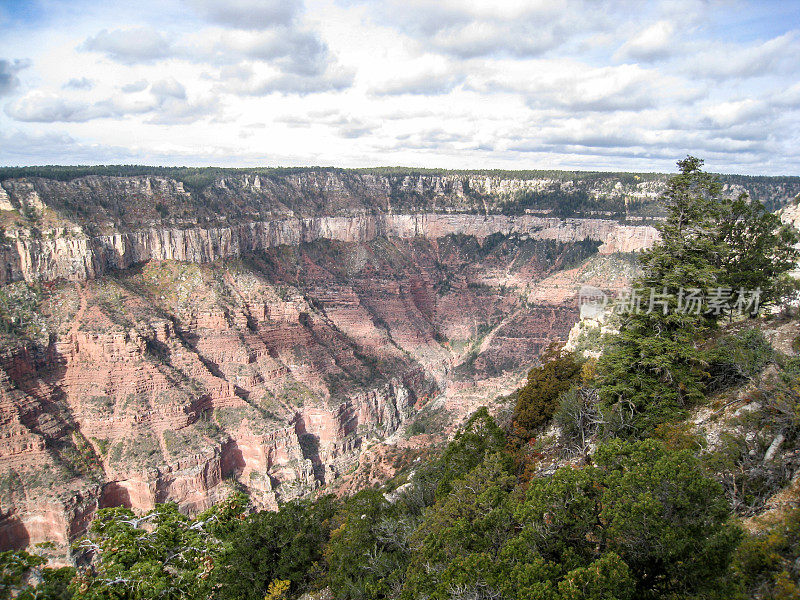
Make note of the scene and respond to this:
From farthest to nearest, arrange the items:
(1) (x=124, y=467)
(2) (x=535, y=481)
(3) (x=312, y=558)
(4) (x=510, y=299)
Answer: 1. (4) (x=510, y=299)
2. (1) (x=124, y=467)
3. (3) (x=312, y=558)
4. (2) (x=535, y=481)

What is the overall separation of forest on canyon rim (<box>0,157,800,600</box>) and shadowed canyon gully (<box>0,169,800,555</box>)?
1.64 ft

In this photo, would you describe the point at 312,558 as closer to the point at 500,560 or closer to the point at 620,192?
the point at 500,560

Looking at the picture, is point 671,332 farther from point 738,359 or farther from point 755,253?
point 755,253

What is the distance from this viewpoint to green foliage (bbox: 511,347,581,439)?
34.2 meters

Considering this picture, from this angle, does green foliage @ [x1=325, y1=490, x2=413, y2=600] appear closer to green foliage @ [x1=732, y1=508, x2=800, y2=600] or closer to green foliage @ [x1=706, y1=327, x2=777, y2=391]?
green foliage @ [x1=732, y1=508, x2=800, y2=600]

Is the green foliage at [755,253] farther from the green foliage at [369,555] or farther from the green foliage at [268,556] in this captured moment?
the green foliage at [268,556]

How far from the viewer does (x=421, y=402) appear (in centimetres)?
10031

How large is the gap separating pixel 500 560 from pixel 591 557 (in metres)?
2.98

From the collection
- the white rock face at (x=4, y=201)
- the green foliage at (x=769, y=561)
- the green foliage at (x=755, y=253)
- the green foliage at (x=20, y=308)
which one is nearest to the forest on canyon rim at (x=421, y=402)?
the green foliage at (x=769, y=561)

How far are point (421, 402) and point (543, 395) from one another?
6716 centimetres

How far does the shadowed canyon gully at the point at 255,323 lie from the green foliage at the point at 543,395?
27.4 metres

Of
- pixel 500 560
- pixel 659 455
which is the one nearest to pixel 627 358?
pixel 659 455

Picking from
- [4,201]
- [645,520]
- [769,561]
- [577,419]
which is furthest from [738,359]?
[4,201]

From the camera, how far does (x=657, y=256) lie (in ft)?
84.6
